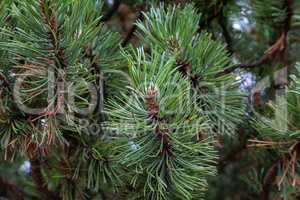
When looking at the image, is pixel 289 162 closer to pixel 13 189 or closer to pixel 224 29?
pixel 224 29

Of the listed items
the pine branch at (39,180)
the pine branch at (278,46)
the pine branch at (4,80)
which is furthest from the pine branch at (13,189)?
the pine branch at (278,46)

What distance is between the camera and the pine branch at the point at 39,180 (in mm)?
628

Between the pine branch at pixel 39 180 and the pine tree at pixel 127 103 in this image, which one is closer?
the pine tree at pixel 127 103

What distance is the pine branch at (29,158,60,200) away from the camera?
2.06 ft

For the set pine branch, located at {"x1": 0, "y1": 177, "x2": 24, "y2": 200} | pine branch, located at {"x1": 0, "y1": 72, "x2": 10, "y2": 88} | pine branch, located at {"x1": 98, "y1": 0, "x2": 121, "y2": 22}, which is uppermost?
pine branch, located at {"x1": 98, "y1": 0, "x2": 121, "y2": 22}

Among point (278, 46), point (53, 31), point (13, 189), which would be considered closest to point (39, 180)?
point (13, 189)

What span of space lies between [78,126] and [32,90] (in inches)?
2.9

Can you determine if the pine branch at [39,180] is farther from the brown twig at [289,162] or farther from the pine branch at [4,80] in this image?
the brown twig at [289,162]

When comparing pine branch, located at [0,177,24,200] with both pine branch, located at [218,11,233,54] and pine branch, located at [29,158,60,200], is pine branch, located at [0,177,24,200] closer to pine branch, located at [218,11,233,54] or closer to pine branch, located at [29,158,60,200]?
pine branch, located at [29,158,60,200]

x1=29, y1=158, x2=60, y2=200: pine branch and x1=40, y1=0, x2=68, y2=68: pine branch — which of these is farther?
x1=29, y1=158, x2=60, y2=200: pine branch

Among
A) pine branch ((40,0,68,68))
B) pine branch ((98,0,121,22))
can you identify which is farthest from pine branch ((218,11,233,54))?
pine branch ((40,0,68,68))

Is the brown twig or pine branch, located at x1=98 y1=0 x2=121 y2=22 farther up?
pine branch, located at x1=98 y1=0 x2=121 y2=22

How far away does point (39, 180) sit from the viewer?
64 cm

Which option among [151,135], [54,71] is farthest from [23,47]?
[151,135]
